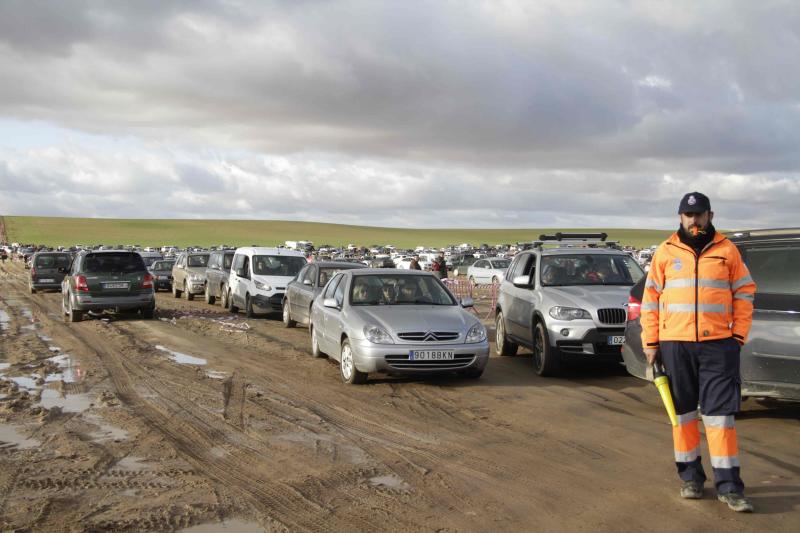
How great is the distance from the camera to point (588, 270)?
472 inches

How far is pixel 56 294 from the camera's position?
31734 mm

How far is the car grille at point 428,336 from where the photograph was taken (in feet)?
32.1

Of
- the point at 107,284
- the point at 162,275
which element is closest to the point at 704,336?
the point at 107,284

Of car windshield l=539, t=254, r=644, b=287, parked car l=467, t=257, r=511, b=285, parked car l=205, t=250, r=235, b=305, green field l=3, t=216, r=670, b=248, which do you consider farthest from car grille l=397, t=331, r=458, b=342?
green field l=3, t=216, r=670, b=248

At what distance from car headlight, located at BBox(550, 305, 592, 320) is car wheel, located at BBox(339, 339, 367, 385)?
107 inches

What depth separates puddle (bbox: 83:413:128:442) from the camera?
7133 mm

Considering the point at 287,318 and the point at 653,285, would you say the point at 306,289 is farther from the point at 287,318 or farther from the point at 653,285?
the point at 653,285

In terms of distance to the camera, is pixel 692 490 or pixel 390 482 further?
pixel 390 482

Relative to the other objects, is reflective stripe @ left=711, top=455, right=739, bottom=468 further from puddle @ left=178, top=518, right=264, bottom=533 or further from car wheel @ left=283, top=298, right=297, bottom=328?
car wheel @ left=283, top=298, right=297, bottom=328

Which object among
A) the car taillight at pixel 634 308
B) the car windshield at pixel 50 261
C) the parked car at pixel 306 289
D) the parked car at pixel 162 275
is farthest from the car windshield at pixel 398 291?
the parked car at pixel 162 275

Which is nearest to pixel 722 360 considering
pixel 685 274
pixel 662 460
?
pixel 685 274

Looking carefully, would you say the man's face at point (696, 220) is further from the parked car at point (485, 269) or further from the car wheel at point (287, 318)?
the parked car at point (485, 269)

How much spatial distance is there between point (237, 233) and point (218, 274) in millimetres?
127473

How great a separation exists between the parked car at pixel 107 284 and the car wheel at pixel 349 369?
1034cm
